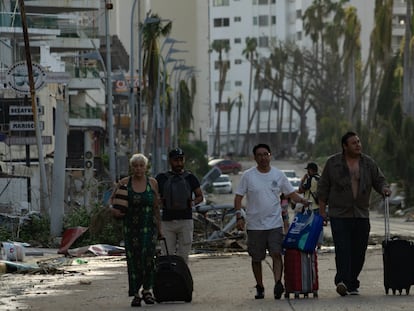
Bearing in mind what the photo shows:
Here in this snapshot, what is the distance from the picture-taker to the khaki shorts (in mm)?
14781

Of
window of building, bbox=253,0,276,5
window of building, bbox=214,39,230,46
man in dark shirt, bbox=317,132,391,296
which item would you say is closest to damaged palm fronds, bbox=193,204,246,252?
man in dark shirt, bbox=317,132,391,296

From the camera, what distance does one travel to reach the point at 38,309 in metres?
14.4

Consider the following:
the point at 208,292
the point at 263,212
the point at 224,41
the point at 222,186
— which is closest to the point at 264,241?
the point at 263,212

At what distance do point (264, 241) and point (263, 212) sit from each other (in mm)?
334

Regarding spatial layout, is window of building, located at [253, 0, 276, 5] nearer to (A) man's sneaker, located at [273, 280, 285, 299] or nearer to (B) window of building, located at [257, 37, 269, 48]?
(B) window of building, located at [257, 37, 269, 48]

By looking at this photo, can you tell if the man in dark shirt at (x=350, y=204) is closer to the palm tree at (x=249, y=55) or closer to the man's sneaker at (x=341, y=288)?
the man's sneaker at (x=341, y=288)

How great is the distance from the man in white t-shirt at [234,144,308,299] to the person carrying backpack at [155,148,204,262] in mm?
700

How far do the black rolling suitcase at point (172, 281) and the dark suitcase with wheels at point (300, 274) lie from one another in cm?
111

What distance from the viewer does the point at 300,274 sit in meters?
14.6

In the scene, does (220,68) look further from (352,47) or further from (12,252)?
(12,252)

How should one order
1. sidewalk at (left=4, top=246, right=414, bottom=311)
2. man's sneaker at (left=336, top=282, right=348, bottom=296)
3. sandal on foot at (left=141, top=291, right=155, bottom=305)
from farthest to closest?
man's sneaker at (left=336, top=282, right=348, bottom=296) → sandal on foot at (left=141, top=291, right=155, bottom=305) → sidewalk at (left=4, top=246, right=414, bottom=311)

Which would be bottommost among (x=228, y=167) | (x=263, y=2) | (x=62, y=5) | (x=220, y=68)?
(x=228, y=167)

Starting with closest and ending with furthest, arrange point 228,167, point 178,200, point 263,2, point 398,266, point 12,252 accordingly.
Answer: point 398,266, point 178,200, point 12,252, point 228,167, point 263,2

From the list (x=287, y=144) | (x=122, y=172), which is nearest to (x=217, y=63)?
(x=287, y=144)
